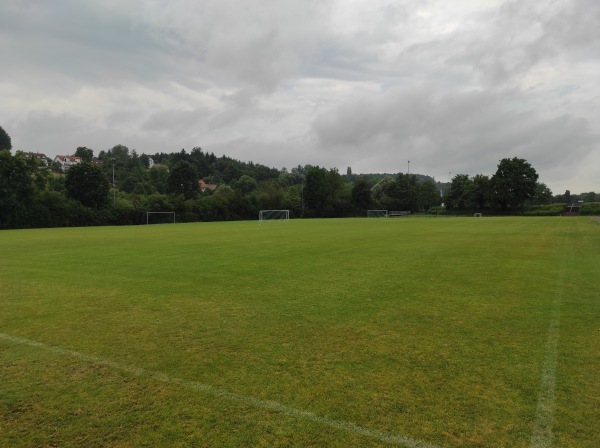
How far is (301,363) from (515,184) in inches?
3940

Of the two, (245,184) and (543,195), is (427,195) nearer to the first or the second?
(543,195)

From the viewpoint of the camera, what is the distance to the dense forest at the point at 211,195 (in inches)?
2005

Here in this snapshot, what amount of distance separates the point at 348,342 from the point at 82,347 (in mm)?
3653

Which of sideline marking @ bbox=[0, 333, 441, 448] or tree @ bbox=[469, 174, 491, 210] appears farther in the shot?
tree @ bbox=[469, 174, 491, 210]

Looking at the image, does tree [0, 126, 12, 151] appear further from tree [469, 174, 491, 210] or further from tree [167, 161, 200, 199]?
tree [469, 174, 491, 210]

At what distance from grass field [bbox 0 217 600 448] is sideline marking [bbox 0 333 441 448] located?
18 mm

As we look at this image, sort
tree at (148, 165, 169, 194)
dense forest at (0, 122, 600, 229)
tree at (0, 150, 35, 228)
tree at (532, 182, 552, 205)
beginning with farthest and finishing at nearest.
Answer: tree at (532, 182, 552, 205) < tree at (148, 165, 169, 194) < dense forest at (0, 122, 600, 229) < tree at (0, 150, 35, 228)

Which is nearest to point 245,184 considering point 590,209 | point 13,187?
point 13,187

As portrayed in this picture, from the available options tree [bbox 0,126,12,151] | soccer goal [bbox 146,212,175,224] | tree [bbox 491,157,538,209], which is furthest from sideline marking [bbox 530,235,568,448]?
tree [bbox 0,126,12,151]

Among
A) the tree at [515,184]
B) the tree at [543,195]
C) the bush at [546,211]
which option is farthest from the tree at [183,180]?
the tree at [543,195]

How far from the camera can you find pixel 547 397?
385 centimetres

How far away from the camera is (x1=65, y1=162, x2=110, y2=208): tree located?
6009 centimetres

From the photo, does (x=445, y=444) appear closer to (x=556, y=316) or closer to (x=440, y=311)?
(x=440, y=311)

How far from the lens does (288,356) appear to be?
496cm
